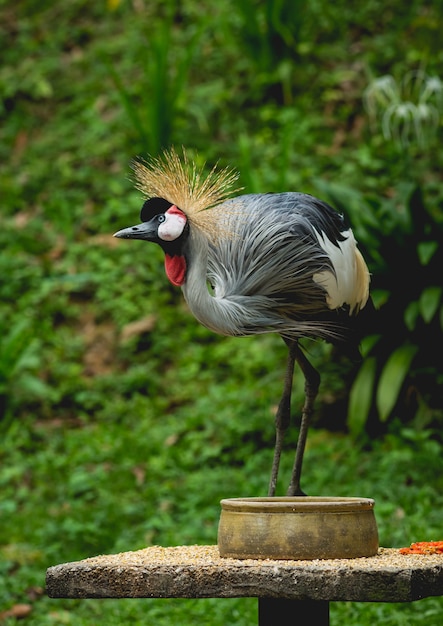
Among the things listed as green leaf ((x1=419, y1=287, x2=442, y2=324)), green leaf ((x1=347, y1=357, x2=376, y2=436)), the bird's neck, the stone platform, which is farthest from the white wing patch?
green leaf ((x1=347, y1=357, x2=376, y2=436))

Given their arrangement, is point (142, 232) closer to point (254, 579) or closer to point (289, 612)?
point (254, 579)

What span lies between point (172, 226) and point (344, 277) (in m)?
0.69

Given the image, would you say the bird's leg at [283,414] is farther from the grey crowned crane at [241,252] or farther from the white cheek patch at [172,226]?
the white cheek patch at [172,226]

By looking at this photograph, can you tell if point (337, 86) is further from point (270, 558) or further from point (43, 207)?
point (270, 558)

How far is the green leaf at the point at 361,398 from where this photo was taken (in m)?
6.45

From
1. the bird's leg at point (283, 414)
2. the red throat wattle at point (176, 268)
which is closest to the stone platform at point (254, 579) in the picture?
the bird's leg at point (283, 414)

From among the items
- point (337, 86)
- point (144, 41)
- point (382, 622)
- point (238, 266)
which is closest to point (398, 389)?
point (382, 622)

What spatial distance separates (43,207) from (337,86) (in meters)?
3.12

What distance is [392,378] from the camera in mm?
6367

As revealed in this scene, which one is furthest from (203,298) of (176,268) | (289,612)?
(289,612)

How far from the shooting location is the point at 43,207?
9414 mm

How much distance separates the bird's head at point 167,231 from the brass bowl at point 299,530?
32.6 inches

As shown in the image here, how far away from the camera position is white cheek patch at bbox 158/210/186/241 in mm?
3311

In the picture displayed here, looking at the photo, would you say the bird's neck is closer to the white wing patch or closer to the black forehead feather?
the black forehead feather
